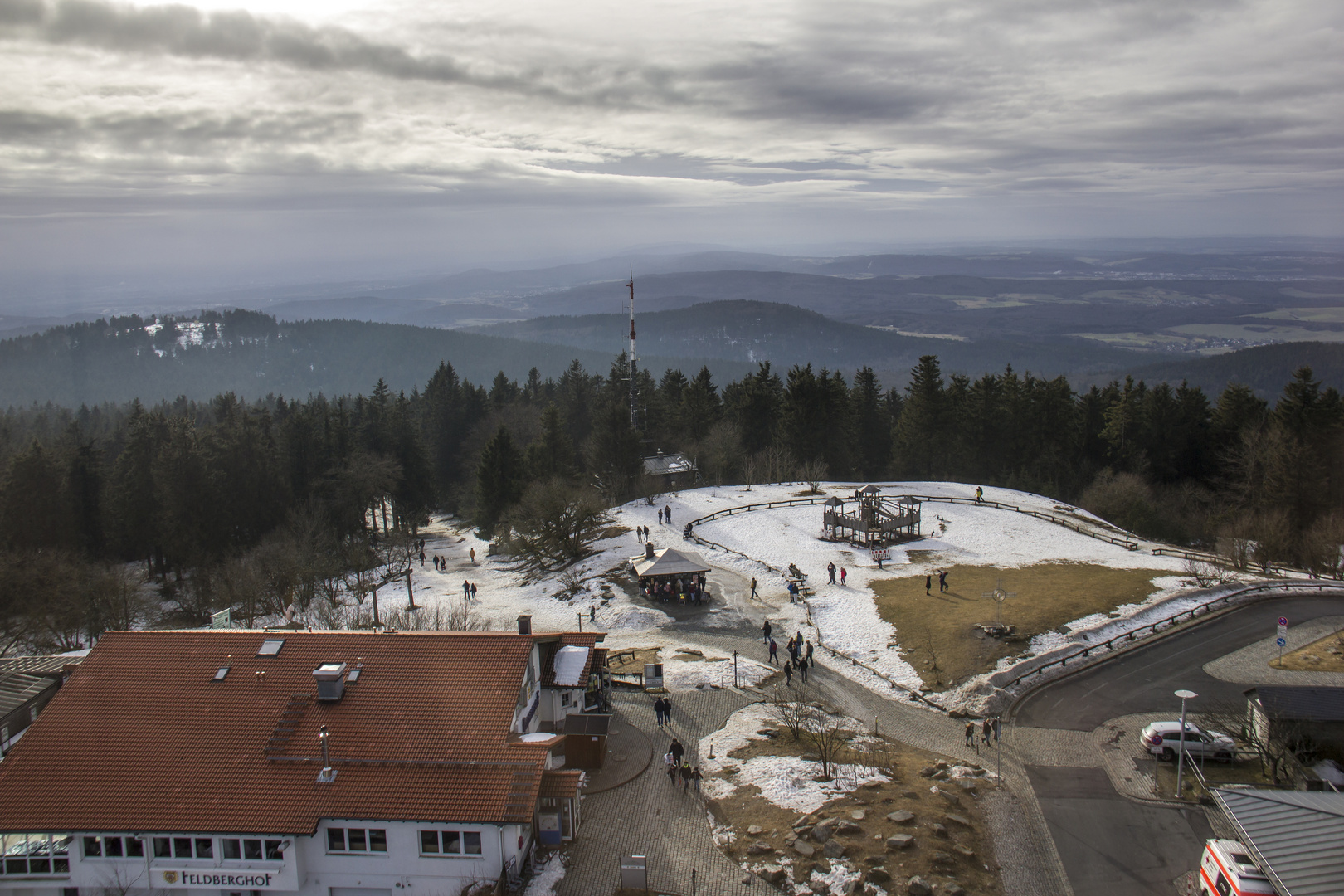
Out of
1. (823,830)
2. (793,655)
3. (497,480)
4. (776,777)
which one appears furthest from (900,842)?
(497,480)

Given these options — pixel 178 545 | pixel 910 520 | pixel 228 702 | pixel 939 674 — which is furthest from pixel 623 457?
pixel 228 702

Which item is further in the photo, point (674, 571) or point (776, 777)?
point (674, 571)

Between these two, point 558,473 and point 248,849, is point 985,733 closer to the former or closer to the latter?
point 248,849

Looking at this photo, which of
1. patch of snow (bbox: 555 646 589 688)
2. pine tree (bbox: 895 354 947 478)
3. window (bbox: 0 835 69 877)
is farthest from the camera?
pine tree (bbox: 895 354 947 478)

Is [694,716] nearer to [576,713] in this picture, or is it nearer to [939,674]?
[576,713]

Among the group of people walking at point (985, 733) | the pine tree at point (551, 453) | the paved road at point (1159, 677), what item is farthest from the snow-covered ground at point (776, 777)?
the pine tree at point (551, 453)

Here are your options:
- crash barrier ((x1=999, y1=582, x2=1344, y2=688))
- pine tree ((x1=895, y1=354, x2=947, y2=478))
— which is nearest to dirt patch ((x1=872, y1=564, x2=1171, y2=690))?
crash barrier ((x1=999, y1=582, x2=1344, y2=688))

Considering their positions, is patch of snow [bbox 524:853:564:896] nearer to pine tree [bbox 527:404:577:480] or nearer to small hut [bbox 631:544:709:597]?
small hut [bbox 631:544:709:597]
